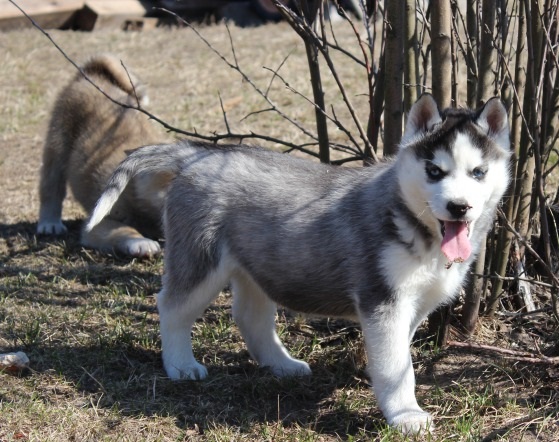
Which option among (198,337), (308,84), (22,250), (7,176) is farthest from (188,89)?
(198,337)

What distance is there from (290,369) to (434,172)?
4.28 ft

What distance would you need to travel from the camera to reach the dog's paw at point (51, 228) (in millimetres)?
6609

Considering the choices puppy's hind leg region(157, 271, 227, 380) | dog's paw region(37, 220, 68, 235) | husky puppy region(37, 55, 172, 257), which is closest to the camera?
puppy's hind leg region(157, 271, 227, 380)

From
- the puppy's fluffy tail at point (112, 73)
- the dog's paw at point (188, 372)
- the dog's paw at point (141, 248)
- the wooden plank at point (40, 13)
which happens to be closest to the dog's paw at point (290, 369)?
the dog's paw at point (188, 372)

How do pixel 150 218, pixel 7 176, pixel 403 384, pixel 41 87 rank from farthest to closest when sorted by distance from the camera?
pixel 41 87, pixel 7 176, pixel 150 218, pixel 403 384

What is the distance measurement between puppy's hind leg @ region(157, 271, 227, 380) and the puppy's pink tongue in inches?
41.6

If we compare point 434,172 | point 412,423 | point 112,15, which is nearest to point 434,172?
point 434,172

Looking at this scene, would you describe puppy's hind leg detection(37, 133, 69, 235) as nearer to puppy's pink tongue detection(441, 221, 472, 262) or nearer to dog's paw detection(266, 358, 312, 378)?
dog's paw detection(266, 358, 312, 378)

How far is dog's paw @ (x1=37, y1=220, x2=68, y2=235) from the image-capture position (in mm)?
6609

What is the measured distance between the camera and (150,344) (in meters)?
4.58

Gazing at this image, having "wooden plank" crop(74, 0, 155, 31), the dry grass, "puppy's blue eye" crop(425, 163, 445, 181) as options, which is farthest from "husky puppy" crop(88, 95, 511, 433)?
"wooden plank" crop(74, 0, 155, 31)

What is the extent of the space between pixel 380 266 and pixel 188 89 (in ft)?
19.7

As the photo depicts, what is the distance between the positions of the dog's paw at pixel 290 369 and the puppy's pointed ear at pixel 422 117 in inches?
48.9

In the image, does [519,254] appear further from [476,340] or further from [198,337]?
[198,337]
